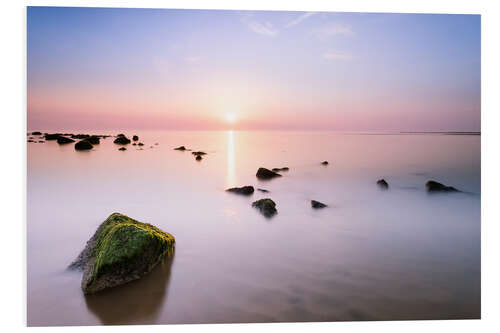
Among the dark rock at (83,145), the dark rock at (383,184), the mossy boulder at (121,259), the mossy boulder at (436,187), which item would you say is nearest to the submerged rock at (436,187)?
the mossy boulder at (436,187)

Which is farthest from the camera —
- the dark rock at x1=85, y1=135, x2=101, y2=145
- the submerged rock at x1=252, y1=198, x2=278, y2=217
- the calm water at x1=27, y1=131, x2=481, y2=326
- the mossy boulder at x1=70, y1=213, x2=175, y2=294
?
the dark rock at x1=85, y1=135, x2=101, y2=145

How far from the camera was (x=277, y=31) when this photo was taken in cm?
536

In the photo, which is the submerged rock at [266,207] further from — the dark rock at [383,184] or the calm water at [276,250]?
the dark rock at [383,184]

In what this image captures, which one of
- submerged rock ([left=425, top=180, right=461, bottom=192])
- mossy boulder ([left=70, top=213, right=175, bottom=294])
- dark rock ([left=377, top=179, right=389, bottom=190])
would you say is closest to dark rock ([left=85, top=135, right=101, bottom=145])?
mossy boulder ([left=70, top=213, right=175, bottom=294])

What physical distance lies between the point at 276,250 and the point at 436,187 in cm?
552

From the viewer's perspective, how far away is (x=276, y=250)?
4578mm

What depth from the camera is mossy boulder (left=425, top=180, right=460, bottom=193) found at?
7.34m

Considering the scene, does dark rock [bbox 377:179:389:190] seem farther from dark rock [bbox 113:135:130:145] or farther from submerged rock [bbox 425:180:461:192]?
dark rock [bbox 113:135:130:145]

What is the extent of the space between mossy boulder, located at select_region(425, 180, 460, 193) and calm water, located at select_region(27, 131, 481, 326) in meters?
0.30

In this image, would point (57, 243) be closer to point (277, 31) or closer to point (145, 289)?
point (145, 289)

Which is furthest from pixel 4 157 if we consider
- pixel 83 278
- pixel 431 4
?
pixel 431 4

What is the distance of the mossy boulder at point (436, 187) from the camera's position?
7.34 metres

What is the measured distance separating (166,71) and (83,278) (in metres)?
4.21
